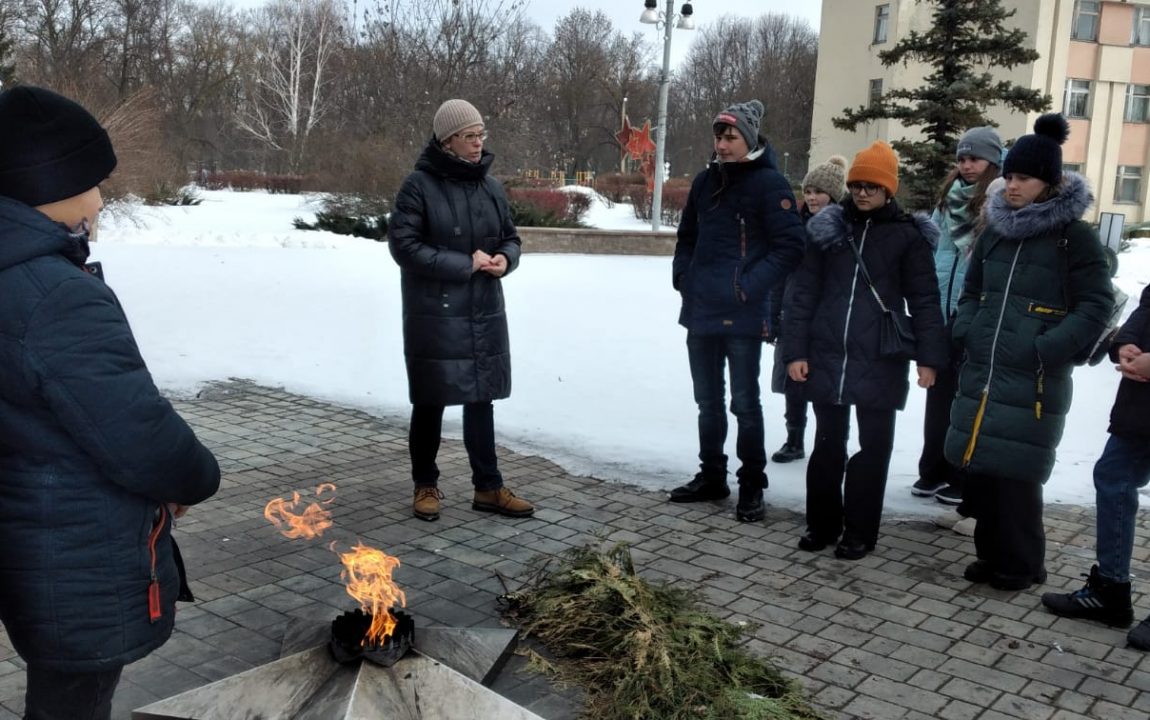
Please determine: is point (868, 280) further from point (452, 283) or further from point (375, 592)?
point (375, 592)

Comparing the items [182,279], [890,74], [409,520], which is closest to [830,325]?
[409,520]

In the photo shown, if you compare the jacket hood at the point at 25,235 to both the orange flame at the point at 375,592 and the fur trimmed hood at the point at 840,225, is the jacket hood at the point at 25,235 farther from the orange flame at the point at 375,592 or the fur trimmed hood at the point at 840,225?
the fur trimmed hood at the point at 840,225

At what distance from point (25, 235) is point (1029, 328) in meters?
3.83

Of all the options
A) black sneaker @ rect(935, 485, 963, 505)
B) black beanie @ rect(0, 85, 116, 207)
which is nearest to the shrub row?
black sneaker @ rect(935, 485, 963, 505)

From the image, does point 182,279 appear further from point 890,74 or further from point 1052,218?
point 890,74

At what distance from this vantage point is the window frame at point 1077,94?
38.3 metres

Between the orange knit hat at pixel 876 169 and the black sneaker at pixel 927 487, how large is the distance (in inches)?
78.9

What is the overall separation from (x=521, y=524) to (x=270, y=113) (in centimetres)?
5081

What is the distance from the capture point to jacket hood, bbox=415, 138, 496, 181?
5.20 metres

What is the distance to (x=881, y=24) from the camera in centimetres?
4178

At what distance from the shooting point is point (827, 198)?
259 inches

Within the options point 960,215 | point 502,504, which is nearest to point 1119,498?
point 960,215

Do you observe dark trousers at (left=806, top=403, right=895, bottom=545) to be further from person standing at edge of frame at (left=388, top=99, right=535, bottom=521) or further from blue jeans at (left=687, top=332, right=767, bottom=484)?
person standing at edge of frame at (left=388, top=99, right=535, bottom=521)

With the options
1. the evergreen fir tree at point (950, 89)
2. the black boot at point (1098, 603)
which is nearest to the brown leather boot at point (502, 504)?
the black boot at point (1098, 603)
